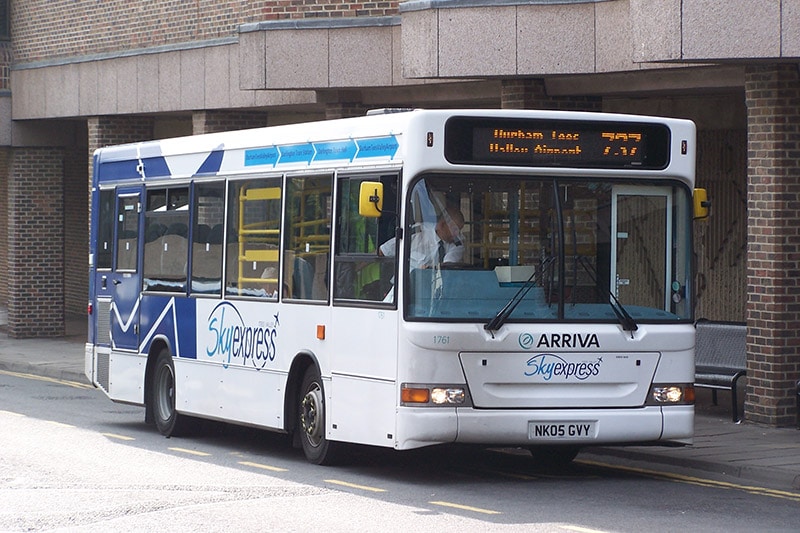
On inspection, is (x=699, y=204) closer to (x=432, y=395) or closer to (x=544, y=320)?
(x=544, y=320)

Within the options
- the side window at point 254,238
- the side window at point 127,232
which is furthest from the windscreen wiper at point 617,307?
the side window at point 127,232

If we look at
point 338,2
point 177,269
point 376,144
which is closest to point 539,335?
point 376,144

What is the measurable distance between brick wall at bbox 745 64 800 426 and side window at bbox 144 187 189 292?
5.65 m

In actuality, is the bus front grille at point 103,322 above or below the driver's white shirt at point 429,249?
below

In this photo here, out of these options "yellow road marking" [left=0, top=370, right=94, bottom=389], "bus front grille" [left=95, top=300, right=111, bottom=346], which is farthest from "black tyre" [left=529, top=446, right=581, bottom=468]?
"yellow road marking" [left=0, top=370, right=94, bottom=389]

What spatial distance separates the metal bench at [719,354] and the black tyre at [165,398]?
17.7 ft

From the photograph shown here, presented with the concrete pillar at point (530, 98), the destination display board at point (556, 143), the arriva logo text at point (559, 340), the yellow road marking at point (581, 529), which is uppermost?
the concrete pillar at point (530, 98)

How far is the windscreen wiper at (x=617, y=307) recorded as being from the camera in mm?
11922

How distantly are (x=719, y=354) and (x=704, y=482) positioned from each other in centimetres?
520

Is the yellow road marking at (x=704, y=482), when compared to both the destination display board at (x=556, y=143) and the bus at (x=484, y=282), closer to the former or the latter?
the bus at (x=484, y=282)

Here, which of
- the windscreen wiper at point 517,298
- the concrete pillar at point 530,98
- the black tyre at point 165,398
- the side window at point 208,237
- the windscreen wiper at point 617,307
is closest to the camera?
the windscreen wiper at point 517,298

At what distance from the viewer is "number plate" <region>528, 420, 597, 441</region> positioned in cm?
1163

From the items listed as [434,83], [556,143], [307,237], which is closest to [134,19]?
[434,83]

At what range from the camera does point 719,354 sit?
1752 centimetres
